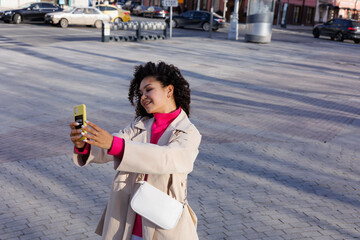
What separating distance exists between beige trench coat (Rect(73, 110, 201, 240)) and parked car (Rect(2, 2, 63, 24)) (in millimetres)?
31214

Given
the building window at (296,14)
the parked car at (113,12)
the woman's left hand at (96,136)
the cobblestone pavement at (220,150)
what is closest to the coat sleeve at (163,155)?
the woman's left hand at (96,136)

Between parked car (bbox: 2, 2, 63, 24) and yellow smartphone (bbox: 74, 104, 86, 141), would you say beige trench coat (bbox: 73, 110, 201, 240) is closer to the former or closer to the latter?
yellow smartphone (bbox: 74, 104, 86, 141)

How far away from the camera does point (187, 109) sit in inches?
107

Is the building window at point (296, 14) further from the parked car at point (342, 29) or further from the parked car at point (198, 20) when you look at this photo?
the parked car at point (198, 20)

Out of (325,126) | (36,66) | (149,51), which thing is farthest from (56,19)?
(325,126)

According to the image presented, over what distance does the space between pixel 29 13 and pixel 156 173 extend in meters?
32.0

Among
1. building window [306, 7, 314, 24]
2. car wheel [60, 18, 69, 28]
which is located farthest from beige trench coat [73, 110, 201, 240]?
building window [306, 7, 314, 24]

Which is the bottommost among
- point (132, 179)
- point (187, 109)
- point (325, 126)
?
point (325, 126)

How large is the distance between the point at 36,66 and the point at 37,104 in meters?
5.26

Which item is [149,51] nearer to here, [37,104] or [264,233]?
[37,104]

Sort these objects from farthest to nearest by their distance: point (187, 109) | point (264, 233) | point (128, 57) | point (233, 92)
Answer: point (128, 57)
point (233, 92)
point (264, 233)
point (187, 109)

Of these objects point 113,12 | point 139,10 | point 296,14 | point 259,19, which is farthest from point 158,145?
point 296,14

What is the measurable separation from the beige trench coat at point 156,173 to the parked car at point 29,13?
1229 inches

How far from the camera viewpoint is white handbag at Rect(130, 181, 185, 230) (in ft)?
7.64
